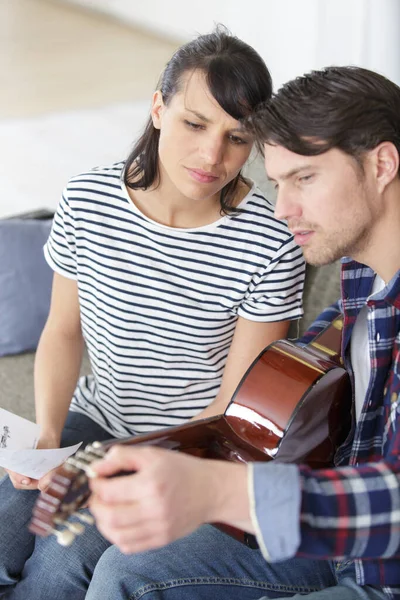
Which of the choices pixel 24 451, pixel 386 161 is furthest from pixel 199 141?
pixel 24 451

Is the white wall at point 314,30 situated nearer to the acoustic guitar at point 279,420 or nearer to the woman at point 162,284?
the woman at point 162,284

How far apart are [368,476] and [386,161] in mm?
499

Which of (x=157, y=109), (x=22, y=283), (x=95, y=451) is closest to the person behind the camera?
(x=95, y=451)

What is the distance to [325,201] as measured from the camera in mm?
1241

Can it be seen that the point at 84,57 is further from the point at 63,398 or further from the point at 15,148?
the point at 63,398

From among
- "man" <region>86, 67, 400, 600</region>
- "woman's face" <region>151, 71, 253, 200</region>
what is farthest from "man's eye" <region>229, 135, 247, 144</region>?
"man" <region>86, 67, 400, 600</region>

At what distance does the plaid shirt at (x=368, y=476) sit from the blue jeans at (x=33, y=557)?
0.46 meters

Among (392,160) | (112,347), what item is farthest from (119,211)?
(392,160)

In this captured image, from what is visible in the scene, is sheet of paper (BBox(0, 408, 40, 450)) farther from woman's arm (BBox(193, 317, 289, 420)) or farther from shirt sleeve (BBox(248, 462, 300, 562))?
shirt sleeve (BBox(248, 462, 300, 562))

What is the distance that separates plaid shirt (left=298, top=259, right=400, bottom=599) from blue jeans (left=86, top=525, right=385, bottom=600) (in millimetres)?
79

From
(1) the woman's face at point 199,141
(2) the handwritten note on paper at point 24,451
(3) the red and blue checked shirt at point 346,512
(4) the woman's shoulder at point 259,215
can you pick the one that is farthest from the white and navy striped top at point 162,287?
(3) the red and blue checked shirt at point 346,512

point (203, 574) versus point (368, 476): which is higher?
point (368, 476)

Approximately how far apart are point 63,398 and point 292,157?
0.72m

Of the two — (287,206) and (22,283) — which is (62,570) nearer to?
(287,206)
